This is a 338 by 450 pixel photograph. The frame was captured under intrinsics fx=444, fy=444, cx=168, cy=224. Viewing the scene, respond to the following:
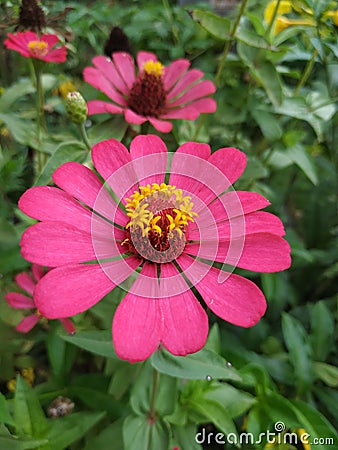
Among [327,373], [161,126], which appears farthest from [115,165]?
[327,373]

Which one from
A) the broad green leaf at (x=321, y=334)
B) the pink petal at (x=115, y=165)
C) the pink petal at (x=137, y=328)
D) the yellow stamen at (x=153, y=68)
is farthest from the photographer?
the broad green leaf at (x=321, y=334)

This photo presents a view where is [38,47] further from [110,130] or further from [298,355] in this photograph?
[298,355]

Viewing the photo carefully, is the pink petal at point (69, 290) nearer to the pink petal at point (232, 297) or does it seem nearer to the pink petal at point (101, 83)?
the pink petal at point (232, 297)

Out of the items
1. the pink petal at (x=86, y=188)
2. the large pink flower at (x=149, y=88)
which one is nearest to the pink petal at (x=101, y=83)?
the large pink flower at (x=149, y=88)

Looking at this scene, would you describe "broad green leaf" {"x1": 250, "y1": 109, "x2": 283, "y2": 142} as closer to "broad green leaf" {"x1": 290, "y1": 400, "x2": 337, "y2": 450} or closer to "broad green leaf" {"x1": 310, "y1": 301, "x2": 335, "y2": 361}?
"broad green leaf" {"x1": 310, "y1": 301, "x2": 335, "y2": 361}

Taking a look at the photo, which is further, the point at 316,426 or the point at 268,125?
the point at 268,125
